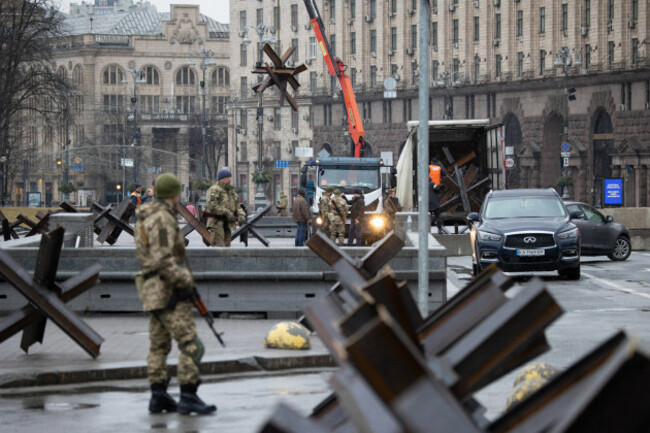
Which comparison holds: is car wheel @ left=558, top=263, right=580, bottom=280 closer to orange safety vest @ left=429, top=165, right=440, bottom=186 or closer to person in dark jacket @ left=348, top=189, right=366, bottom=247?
person in dark jacket @ left=348, top=189, right=366, bottom=247

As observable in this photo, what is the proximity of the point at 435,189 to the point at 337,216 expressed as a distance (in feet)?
17.4

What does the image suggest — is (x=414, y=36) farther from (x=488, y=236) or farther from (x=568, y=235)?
(x=568, y=235)

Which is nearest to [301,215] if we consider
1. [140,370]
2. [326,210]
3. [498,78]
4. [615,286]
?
[326,210]

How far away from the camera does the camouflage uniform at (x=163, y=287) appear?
916 cm

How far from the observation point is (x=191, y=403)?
9.43 metres

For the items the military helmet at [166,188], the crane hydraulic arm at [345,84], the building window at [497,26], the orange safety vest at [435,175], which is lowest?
the orange safety vest at [435,175]

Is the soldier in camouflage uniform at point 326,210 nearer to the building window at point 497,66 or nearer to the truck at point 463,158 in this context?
the truck at point 463,158

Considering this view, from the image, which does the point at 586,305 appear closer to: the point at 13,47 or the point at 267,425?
the point at 267,425

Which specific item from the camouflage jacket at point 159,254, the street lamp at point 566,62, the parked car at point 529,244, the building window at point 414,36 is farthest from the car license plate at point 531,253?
the building window at point 414,36

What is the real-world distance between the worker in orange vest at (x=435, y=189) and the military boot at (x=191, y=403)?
26.8 metres

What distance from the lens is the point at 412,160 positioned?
42.2m

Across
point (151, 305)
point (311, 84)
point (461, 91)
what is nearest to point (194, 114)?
point (311, 84)

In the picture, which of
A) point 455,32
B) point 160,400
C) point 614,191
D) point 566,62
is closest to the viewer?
point 160,400

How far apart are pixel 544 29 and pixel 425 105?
76636mm
